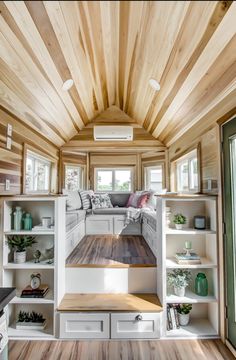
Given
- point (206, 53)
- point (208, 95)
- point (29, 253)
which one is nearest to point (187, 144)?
point (208, 95)

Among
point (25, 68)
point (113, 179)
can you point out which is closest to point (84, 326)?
point (25, 68)

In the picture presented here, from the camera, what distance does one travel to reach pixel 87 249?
337 centimetres

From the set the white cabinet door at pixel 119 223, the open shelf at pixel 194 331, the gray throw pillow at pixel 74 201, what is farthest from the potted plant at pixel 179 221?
the white cabinet door at pixel 119 223

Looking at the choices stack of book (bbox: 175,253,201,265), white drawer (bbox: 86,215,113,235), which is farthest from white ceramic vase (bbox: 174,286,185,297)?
white drawer (bbox: 86,215,113,235)

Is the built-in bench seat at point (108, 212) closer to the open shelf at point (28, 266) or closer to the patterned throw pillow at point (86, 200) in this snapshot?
the patterned throw pillow at point (86, 200)

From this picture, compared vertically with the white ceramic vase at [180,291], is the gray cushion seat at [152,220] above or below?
above

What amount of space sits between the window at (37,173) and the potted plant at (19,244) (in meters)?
1.14

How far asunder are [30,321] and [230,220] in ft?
7.23

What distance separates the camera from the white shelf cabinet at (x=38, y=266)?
7.27 feet

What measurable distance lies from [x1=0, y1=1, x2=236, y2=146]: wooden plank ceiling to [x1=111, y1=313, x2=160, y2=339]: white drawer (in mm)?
2182

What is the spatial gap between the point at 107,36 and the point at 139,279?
8.54 feet

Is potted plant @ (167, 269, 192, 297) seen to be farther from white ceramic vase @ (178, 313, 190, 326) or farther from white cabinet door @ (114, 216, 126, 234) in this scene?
white cabinet door @ (114, 216, 126, 234)

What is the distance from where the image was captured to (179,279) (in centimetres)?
232

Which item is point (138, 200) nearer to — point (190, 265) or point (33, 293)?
point (190, 265)
